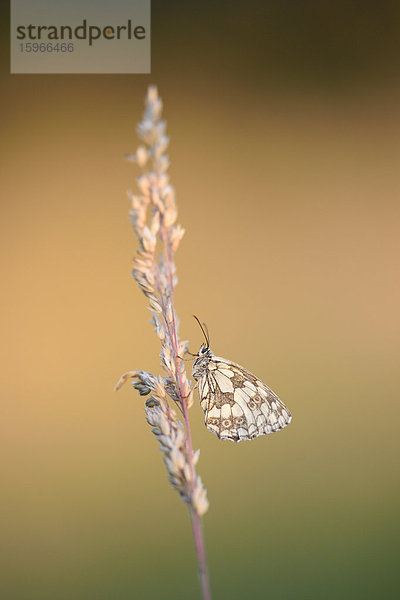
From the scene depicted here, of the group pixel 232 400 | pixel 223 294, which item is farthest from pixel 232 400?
pixel 223 294

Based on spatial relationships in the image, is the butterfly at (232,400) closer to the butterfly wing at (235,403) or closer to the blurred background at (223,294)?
the butterfly wing at (235,403)

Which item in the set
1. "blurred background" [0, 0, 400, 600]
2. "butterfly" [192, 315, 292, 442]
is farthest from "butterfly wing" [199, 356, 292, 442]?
"blurred background" [0, 0, 400, 600]

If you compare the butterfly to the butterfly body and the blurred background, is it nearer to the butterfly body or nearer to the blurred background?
the butterfly body

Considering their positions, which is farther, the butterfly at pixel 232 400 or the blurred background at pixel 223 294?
the blurred background at pixel 223 294

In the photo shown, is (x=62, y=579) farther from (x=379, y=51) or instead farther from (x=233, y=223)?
(x=379, y=51)

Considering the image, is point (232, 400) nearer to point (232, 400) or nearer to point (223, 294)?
point (232, 400)

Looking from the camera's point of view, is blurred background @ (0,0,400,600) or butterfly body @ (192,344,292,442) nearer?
butterfly body @ (192,344,292,442)

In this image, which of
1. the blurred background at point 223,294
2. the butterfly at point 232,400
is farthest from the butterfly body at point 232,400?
the blurred background at point 223,294
